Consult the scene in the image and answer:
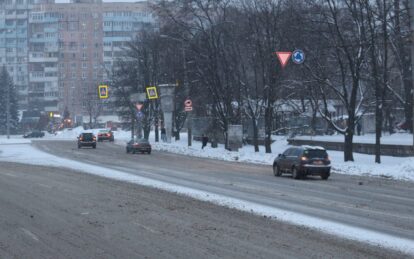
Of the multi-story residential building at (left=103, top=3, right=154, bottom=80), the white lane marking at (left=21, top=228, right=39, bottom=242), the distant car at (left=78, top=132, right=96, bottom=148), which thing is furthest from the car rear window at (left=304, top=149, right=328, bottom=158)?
the multi-story residential building at (left=103, top=3, right=154, bottom=80)

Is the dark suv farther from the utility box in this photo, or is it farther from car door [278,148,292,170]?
the utility box

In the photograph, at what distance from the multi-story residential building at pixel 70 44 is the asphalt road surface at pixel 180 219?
13905 centimetres

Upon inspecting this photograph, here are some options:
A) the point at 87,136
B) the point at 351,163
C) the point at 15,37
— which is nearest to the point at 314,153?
the point at 351,163

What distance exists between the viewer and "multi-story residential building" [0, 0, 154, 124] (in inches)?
6432

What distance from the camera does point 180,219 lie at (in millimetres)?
15000

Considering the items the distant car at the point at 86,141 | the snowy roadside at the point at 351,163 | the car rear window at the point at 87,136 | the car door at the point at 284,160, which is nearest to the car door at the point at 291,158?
the car door at the point at 284,160

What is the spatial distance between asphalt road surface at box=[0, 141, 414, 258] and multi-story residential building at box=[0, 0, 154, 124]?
139 metres

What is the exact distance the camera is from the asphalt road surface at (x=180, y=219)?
11.1 metres

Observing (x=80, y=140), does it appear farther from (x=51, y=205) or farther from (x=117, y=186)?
(x=51, y=205)

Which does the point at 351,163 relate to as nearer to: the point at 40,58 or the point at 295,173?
the point at 295,173

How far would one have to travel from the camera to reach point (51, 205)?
17.8 m

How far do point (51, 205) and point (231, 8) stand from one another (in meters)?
36.3

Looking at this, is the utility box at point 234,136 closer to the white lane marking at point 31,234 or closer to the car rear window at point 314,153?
the car rear window at point 314,153

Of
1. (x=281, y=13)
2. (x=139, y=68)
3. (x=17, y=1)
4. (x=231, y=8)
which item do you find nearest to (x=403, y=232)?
(x=281, y=13)
